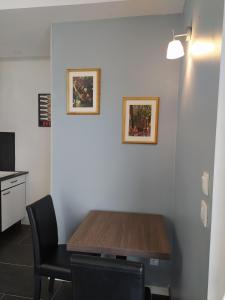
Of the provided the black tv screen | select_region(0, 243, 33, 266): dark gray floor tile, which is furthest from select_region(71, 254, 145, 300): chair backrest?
the black tv screen

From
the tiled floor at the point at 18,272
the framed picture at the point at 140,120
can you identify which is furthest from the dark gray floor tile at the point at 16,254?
the framed picture at the point at 140,120

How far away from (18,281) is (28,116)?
2.22m

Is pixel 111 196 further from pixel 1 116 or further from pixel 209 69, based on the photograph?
pixel 1 116

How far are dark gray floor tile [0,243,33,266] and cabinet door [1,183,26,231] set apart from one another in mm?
267

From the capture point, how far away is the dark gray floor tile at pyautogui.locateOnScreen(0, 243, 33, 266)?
2593mm

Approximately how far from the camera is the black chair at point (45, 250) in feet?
5.65

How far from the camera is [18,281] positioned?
7.39ft

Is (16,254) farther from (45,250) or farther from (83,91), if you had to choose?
(83,91)

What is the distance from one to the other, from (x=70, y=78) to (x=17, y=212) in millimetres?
2233

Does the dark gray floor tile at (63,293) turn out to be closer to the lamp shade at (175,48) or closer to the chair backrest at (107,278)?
the chair backrest at (107,278)

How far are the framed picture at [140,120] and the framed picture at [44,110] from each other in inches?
64.9

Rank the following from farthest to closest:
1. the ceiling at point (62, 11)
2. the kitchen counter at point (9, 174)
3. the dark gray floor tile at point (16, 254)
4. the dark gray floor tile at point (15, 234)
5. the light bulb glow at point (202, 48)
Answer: the dark gray floor tile at point (15, 234) → the kitchen counter at point (9, 174) → the dark gray floor tile at point (16, 254) → the ceiling at point (62, 11) → the light bulb glow at point (202, 48)

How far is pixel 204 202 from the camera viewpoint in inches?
38.1

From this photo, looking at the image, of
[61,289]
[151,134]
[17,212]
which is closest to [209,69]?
[151,134]
